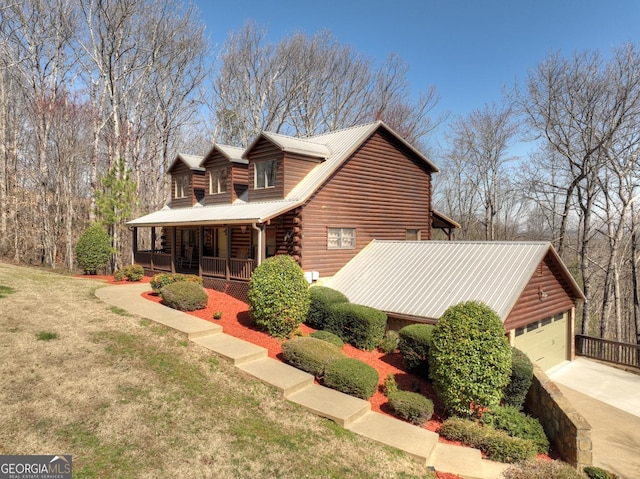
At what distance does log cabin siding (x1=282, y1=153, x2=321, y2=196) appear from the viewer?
16.3m

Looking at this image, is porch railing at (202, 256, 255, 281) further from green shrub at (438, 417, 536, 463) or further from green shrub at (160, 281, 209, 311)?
green shrub at (438, 417, 536, 463)

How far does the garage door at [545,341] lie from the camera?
40.9ft

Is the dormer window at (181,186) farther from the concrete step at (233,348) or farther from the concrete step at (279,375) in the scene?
the concrete step at (279,375)

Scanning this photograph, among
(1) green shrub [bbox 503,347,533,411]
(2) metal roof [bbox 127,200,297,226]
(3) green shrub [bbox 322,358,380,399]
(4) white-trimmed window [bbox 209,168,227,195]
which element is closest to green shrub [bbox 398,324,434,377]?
(1) green shrub [bbox 503,347,533,411]

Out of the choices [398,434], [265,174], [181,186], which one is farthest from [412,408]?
[181,186]

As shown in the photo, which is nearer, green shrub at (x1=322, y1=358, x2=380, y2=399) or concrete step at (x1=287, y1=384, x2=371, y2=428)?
concrete step at (x1=287, y1=384, x2=371, y2=428)

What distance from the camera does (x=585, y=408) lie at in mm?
11359

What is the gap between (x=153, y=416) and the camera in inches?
238

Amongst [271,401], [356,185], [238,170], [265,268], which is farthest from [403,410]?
[238,170]

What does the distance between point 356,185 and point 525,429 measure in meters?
11.9

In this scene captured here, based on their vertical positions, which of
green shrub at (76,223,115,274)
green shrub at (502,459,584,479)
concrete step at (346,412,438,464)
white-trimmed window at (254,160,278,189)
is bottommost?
green shrub at (502,459,584,479)

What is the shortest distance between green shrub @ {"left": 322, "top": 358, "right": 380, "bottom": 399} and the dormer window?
667 inches

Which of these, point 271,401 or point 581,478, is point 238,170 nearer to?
point 271,401

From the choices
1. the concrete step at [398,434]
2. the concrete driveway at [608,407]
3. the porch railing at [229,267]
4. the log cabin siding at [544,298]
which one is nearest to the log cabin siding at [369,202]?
the porch railing at [229,267]
